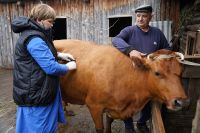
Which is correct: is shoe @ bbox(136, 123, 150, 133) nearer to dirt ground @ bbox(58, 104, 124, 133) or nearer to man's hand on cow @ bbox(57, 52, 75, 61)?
dirt ground @ bbox(58, 104, 124, 133)

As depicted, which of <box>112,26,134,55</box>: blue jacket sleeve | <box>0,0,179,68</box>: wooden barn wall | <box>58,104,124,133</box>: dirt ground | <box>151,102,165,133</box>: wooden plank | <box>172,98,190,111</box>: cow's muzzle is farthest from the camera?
<box>0,0,179,68</box>: wooden barn wall

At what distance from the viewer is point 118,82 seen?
4.02m

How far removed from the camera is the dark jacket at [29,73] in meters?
3.30

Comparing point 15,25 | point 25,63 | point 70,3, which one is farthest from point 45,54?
point 70,3

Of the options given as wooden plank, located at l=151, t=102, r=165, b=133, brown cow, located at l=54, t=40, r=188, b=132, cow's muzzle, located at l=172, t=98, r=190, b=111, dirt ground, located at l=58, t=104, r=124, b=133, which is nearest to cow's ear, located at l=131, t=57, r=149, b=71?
brown cow, located at l=54, t=40, r=188, b=132

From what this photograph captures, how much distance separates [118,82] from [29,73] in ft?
4.17

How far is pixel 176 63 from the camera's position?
3367mm

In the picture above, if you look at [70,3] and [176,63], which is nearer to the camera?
[176,63]

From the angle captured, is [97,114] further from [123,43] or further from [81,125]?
[81,125]

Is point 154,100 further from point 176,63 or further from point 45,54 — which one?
point 45,54

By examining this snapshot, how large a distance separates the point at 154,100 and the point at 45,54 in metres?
1.58

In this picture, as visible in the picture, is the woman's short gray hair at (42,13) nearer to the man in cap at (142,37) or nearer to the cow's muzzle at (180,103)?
the man in cap at (142,37)

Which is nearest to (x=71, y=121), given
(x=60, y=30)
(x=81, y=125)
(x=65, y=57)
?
(x=81, y=125)

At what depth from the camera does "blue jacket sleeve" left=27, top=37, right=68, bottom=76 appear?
322 centimetres
